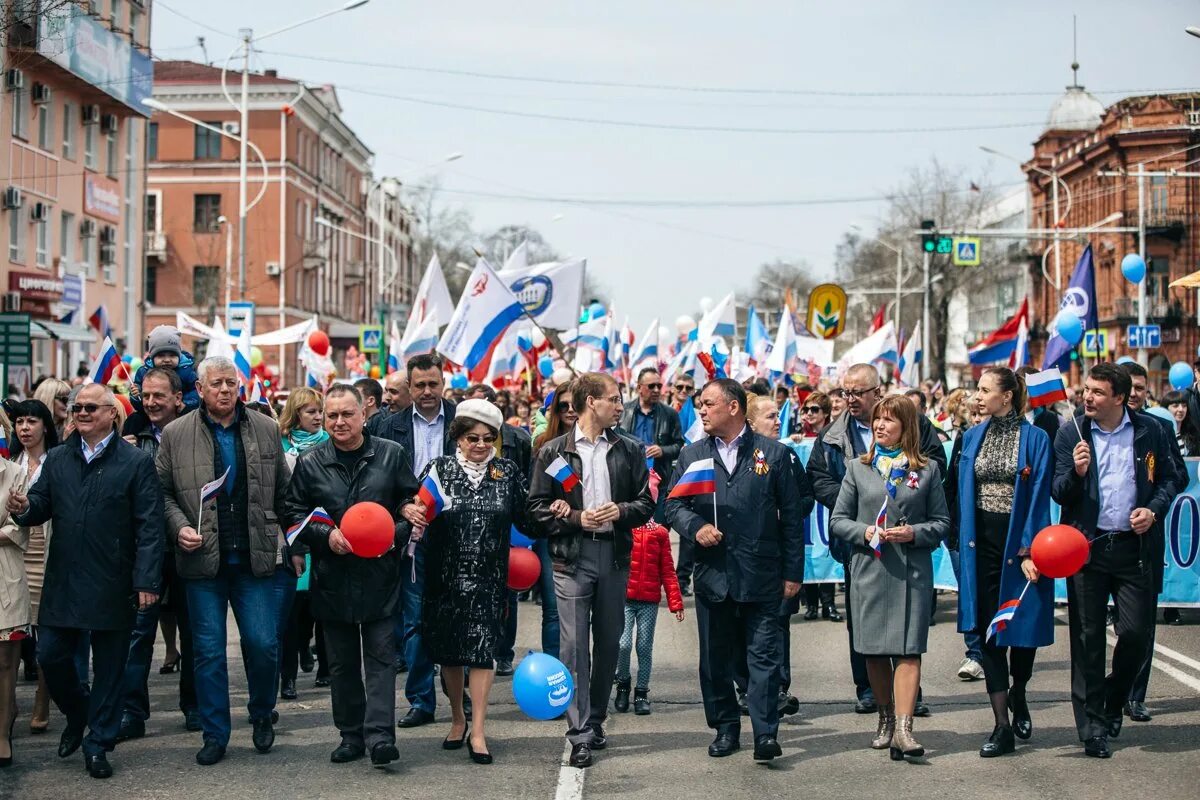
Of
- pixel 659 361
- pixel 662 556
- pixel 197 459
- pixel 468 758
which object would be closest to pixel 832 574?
pixel 662 556

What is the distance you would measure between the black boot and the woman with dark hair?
1537mm

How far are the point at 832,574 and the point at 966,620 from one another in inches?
198

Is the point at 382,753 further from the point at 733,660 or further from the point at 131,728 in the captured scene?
the point at 733,660

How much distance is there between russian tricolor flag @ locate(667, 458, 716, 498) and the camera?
816cm

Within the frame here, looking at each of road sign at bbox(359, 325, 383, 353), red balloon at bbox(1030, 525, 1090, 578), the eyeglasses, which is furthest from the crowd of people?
road sign at bbox(359, 325, 383, 353)

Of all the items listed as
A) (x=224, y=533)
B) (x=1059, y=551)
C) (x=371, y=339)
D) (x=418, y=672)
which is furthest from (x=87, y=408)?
(x=371, y=339)

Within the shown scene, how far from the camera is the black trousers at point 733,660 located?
7.96 m

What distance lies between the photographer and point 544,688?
776 cm

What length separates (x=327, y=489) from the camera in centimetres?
793

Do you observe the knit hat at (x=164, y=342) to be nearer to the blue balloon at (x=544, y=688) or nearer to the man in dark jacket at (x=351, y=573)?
the man in dark jacket at (x=351, y=573)

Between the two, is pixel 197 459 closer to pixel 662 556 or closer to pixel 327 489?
pixel 327 489

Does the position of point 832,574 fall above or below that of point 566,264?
below

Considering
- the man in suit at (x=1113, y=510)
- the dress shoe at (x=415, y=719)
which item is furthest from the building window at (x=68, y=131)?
the man in suit at (x=1113, y=510)

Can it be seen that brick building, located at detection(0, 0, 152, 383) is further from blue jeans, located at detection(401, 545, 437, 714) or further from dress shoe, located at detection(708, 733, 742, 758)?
dress shoe, located at detection(708, 733, 742, 758)
